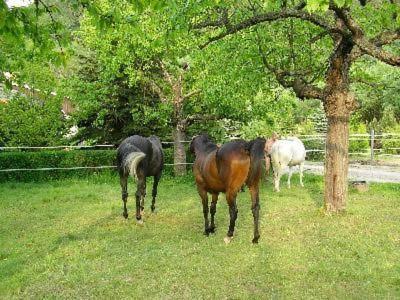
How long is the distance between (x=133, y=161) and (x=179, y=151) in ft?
28.7

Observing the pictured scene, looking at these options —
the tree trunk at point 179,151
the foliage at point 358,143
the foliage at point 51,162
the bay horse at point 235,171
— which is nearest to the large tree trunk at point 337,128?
the bay horse at point 235,171

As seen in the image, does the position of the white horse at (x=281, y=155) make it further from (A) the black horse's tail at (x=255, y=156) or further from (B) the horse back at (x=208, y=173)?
(A) the black horse's tail at (x=255, y=156)

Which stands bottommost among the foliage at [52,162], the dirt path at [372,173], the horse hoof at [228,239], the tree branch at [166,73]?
the dirt path at [372,173]

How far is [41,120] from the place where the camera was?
2028cm

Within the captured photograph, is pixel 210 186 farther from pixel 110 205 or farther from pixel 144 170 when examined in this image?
pixel 110 205

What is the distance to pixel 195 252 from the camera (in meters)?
8.09

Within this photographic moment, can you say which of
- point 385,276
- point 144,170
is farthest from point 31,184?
point 385,276

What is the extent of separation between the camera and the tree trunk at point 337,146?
→ 10914 millimetres

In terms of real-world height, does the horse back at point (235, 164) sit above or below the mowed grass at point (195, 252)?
above

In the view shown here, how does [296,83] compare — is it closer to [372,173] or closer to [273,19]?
[273,19]

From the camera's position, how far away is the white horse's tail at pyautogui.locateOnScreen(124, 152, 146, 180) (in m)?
10.3

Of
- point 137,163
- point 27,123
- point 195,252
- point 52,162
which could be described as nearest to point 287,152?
point 137,163

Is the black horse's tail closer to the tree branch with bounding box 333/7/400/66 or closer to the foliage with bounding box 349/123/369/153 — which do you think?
the tree branch with bounding box 333/7/400/66

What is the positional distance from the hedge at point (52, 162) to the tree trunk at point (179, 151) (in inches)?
27.0
